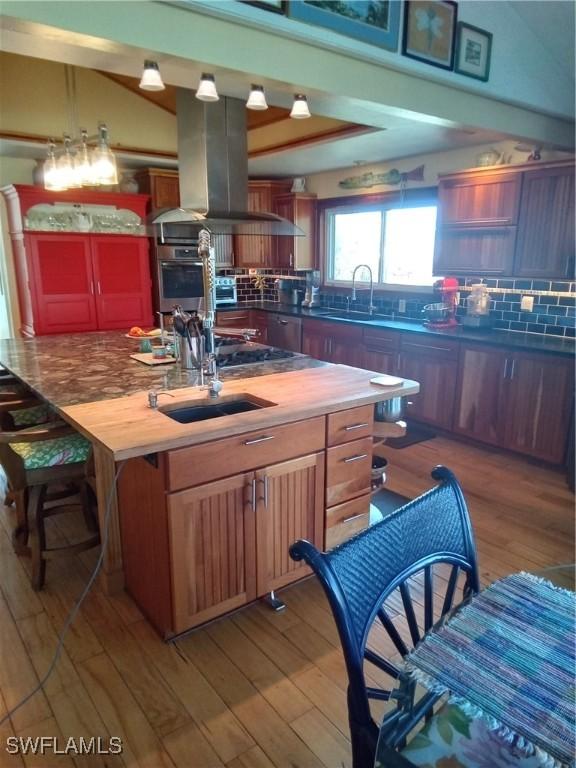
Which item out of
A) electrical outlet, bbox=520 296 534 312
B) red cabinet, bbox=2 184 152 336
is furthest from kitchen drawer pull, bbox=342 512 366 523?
red cabinet, bbox=2 184 152 336

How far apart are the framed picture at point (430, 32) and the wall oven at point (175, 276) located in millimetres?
3199

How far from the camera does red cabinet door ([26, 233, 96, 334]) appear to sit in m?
4.74

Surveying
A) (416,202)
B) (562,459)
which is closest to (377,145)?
(416,202)

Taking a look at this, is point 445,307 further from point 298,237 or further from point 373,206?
point 298,237

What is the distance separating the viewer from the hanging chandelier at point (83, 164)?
2695 mm

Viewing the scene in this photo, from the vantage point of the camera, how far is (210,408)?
7.07ft

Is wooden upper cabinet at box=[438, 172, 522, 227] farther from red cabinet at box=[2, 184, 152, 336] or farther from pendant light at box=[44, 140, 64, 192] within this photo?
red cabinet at box=[2, 184, 152, 336]

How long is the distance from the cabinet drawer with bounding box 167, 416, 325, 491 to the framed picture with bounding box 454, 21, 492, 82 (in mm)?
2268

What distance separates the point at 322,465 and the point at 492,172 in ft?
9.36

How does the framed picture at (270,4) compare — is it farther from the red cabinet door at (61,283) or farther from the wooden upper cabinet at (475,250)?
the red cabinet door at (61,283)

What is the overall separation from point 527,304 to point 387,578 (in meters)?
3.56

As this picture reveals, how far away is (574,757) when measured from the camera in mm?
730

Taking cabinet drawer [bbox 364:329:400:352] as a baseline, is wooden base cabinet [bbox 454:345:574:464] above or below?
below

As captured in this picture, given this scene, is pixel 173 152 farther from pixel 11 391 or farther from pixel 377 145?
pixel 11 391
